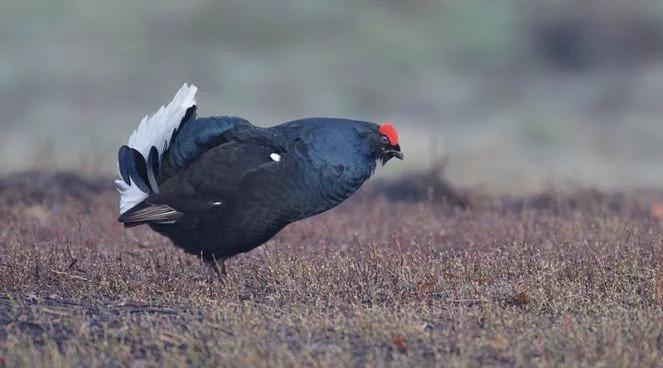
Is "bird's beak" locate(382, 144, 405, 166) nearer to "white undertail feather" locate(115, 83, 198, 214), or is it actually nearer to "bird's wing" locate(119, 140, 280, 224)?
"bird's wing" locate(119, 140, 280, 224)

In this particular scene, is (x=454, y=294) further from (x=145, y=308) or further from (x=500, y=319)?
(x=145, y=308)

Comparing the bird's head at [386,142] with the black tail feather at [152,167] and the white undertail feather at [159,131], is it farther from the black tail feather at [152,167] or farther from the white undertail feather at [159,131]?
→ the black tail feather at [152,167]

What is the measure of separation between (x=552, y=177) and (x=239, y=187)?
7428 millimetres

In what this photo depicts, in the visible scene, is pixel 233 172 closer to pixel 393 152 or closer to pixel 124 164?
pixel 124 164

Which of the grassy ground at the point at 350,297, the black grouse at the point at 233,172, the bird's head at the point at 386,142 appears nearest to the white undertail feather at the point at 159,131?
the black grouse at the point at 233,172

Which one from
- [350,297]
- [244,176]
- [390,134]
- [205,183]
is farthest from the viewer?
[390,134]

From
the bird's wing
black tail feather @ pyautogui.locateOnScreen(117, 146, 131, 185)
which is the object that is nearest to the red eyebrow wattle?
the bird's wing

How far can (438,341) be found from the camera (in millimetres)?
5961

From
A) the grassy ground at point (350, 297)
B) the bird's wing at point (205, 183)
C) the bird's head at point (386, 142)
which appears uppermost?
the bird's head at point (386, 142)

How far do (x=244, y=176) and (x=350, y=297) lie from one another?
3.59 feet

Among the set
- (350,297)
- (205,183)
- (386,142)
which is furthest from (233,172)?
(350,297)

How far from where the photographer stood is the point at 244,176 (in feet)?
25.9

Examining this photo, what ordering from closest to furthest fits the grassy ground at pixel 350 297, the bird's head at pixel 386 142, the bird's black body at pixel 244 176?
the grassy ground at pixel 350 297 → the bird's black body at pixel 244 176 → the bird's head at pixel 386 142

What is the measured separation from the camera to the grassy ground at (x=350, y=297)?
5762mm
